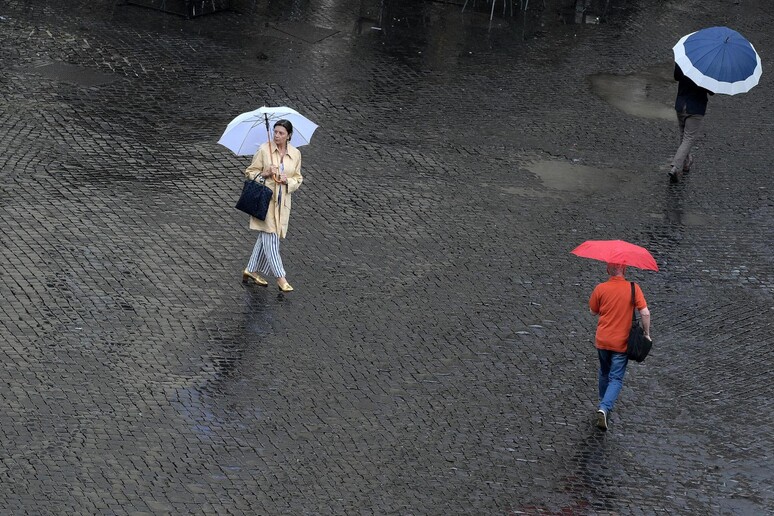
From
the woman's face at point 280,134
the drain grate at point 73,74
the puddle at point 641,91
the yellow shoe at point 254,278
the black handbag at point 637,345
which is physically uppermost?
the woman's face at point 280,134

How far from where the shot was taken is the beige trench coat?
10.8 meters

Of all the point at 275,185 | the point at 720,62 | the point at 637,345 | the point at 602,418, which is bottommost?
the point at 602,418

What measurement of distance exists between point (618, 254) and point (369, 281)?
2.69 meters

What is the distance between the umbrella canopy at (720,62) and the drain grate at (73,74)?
6.71m

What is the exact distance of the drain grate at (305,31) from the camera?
59.5ft

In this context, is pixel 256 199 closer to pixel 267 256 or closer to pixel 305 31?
pixel 267 256

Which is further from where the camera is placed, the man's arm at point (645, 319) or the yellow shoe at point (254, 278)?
the yellow shoe at point (254, 278)

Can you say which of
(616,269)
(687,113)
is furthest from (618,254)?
(687,113)

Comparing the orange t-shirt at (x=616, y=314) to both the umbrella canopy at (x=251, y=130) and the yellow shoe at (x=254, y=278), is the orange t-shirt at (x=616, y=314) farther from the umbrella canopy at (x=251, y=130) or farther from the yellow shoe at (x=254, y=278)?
the umbrella canopy at (x=251, y=130)

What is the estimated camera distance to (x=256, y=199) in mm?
10672

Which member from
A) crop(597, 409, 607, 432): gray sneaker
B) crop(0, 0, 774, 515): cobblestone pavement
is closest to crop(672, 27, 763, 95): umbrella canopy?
crop(0, 0, 774, 515): cobblestone pavement

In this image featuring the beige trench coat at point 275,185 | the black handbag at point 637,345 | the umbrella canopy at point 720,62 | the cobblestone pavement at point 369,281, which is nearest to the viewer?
the cobblestone pavement at point 369,281

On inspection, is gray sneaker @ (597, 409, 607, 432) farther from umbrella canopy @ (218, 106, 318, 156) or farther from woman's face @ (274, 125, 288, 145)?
umbrella canopy @ (218, 106, 318, 156)

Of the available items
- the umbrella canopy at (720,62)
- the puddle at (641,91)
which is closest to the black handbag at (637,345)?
the umbrella canopy at (720,62)
